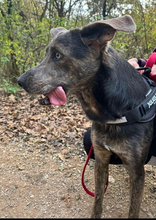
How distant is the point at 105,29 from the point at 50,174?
2.60 metres

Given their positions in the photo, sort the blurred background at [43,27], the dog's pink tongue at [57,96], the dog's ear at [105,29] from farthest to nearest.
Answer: the blurred background at [43,27]
the dog's pink tongue at [57,96]
the dog's ear at [105,29]

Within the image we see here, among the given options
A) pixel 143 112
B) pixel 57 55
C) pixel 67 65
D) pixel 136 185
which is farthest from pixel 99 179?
pixel 57 55

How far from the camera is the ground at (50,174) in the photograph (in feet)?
9.78

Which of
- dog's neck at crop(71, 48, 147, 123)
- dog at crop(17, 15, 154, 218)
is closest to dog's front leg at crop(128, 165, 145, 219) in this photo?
dog at crop(17, 15, 154, 218)

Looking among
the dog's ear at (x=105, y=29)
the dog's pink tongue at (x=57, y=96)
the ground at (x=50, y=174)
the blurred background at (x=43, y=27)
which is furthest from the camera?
the blurred background at (x=43, y=27)

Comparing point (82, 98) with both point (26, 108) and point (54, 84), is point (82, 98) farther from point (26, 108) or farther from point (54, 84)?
point (26, 108)

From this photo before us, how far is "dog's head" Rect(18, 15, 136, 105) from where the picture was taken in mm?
2215

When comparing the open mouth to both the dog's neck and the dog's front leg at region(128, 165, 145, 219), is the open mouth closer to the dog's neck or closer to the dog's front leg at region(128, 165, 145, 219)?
the dog's neck

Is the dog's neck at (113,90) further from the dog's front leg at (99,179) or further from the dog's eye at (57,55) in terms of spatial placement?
the dog's front leg at (99,179)

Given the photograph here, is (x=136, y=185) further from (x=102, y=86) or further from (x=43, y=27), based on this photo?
(x=43, y=27)

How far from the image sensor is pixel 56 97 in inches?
92.0

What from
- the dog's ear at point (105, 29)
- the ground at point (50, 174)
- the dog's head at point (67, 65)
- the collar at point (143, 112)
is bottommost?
the ground at point (50, 174)

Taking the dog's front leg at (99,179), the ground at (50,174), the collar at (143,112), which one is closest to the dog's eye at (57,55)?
the collar at (143,112)

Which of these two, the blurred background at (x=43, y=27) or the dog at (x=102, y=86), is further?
the blurred background at (x=43, y=27)
